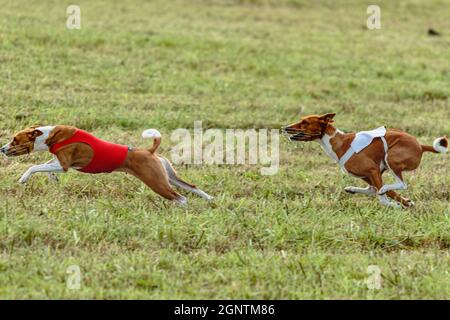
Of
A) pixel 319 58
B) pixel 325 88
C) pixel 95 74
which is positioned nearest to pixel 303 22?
pixel 319 58

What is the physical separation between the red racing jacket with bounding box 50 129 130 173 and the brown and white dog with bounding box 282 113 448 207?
164cm

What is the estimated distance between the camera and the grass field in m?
6.56

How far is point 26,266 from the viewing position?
647cm

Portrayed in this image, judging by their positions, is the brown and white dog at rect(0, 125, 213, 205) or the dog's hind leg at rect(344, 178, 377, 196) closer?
the brown and white dog at rect(0, 125, 213, 205)

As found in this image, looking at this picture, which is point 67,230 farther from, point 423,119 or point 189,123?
point 423,119

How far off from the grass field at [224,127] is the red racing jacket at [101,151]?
36 cm

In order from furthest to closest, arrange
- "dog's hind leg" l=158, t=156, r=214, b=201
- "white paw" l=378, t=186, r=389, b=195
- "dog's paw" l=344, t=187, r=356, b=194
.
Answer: "dog's paw" l=344, t=187, r=356, b=194 < "white paw" l=378, t=186, r=389, b=195 < "dog's hind leg" l=158, t=156, r=214, b=201

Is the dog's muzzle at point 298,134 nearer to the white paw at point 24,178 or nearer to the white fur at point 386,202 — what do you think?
the white fur at point 386,202

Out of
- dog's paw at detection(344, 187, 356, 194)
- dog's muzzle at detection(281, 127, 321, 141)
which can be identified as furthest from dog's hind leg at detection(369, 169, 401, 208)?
dog's muzzle at detection(281, 127, 321, 141)

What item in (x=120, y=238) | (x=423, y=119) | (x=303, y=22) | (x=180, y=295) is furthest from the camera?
(x=303, y=22)

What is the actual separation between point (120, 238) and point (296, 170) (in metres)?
3.47

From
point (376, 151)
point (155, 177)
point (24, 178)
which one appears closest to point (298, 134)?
point (376, 151)

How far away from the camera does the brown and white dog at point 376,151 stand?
8586 mm

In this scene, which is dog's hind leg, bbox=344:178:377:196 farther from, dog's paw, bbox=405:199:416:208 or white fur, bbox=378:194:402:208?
dog's paw, bbox=405:199:416:208
